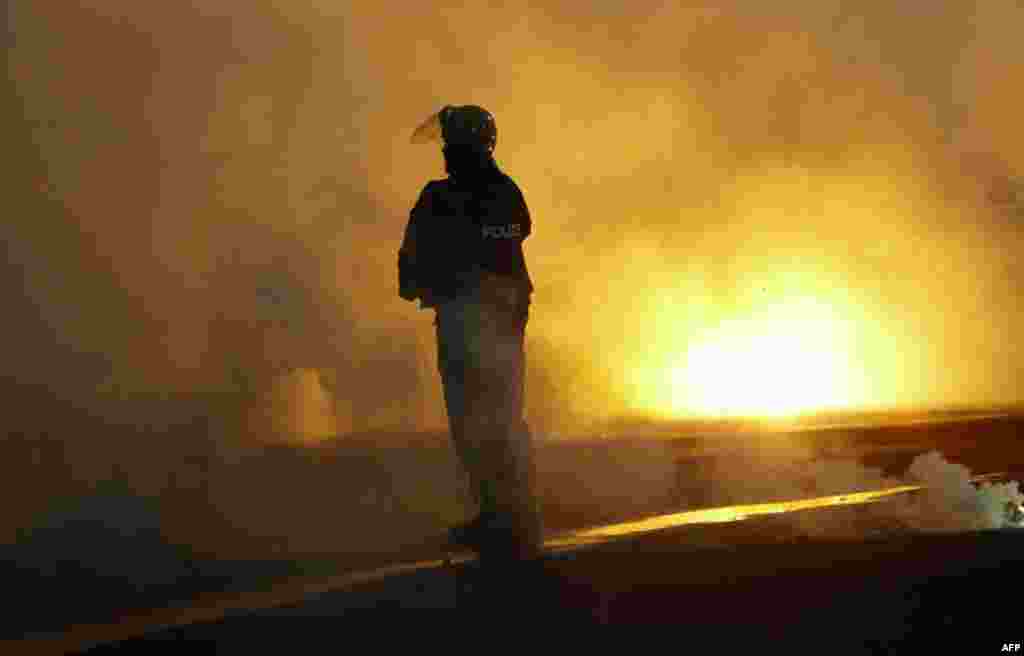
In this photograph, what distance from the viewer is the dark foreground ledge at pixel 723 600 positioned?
156 inches

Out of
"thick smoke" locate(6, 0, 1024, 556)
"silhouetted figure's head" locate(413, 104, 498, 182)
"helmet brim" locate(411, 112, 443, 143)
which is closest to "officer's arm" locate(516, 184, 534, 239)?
"silhouetted figure's head" locate(413, 104, 498, 182)

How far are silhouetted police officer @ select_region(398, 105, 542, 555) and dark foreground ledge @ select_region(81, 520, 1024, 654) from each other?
0.39m

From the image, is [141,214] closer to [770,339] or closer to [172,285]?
[172,285]

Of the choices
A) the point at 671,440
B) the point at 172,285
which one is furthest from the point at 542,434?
the point at 172,285

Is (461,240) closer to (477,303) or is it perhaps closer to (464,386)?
(477,303)

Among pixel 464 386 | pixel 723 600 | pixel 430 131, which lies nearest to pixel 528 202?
pixel 430 131

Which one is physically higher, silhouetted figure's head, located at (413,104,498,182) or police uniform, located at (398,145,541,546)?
silhouetted figure's head, located at (413,104,498,182)

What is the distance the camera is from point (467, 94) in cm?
1173

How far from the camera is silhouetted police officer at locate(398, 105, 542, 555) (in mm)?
4820

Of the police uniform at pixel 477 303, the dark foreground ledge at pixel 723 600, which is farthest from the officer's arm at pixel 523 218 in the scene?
the dark foreground ledge at pixel 723 600

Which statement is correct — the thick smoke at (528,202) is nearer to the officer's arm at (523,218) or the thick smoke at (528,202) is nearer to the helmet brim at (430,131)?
the helmet brim at (430,131)

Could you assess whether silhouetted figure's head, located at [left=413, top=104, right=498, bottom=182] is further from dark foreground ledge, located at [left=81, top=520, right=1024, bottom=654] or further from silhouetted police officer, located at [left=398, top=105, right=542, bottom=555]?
dark foreground ledge, located at [left=81, top=520, right=1024, bottom=654]

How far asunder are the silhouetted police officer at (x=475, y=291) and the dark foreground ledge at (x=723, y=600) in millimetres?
388

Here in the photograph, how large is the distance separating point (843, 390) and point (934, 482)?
6.38 meters
